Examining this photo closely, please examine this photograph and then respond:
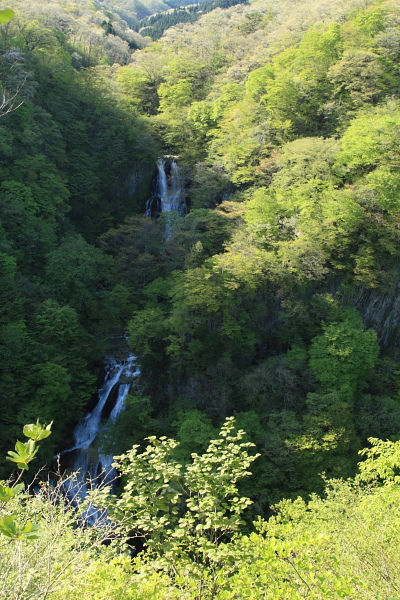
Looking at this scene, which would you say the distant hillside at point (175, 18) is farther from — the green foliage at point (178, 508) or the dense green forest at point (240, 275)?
the green foliage at point (178, 508)

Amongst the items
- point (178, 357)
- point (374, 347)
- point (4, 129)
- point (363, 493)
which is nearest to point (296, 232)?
point (374, 347)

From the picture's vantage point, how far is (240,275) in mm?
17047

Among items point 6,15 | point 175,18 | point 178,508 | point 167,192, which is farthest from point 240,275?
point 175,18

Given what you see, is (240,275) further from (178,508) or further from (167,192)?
(167,192)

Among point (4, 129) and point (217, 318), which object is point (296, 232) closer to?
point (217, 318)

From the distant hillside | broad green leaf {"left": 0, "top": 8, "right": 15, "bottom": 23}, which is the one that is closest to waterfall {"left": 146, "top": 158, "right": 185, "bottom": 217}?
broad green leaf {"left": 0, "top": 8, "right": 15, "bottom": 23}

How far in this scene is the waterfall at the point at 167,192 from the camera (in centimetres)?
2788

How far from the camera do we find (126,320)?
20578 millimetres

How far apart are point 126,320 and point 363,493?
517 inches

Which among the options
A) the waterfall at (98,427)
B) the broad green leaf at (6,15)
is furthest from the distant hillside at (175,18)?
the broad green leaf at (6,15)

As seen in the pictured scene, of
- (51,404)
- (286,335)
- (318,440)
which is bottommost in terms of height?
(51,404)

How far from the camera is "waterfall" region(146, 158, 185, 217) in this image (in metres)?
27.9

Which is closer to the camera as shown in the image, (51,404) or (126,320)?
(51,404)

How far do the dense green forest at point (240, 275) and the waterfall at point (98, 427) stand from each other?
22.6 inches
